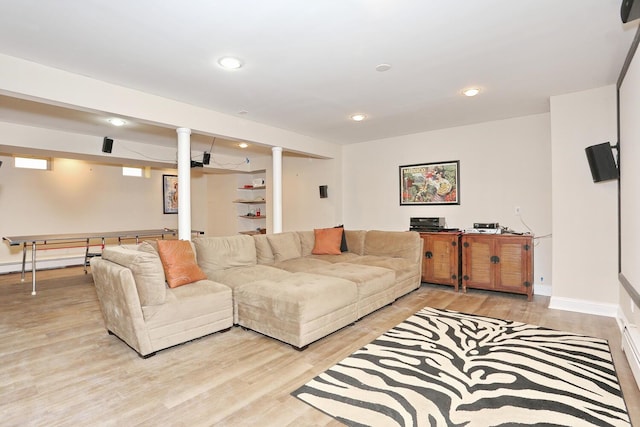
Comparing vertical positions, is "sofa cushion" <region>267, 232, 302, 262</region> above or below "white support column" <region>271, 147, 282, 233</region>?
below

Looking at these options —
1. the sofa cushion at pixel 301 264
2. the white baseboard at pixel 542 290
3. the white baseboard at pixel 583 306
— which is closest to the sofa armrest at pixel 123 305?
the sofa cushion at pixel 301 264

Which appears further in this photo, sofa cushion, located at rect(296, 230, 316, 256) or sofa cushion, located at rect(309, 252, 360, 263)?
sofa cushion, located at rect(296, 230, 316, 256)

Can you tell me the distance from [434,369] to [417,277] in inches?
91.5

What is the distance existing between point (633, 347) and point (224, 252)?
146 inches

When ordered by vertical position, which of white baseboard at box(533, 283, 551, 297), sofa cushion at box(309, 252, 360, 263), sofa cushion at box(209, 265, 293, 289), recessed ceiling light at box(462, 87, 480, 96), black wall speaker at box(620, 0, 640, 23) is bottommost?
white baseboard at box(533, 283, 551, 297)

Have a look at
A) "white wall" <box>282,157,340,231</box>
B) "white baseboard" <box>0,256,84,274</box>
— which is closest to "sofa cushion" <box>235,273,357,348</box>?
"white wall" <box>282,157,340,231</box>

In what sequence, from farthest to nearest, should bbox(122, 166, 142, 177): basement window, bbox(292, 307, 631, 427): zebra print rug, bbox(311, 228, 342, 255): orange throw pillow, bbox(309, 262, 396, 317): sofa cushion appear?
bbox(122, 166, 142, 177): basement window < bbox(311, 228, 342, 255): orange throw pillow < bbox(309, 262, 396, 317): sofa cushion < bbox(292, 307, 631, 427): zebra print rug

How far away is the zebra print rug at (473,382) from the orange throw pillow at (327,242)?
1962 millimetres

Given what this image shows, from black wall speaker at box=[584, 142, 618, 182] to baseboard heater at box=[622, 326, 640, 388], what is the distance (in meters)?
1.52

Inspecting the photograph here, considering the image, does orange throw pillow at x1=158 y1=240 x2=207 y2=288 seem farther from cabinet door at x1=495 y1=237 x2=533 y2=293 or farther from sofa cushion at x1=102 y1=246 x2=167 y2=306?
cabinet door at x1=495 y1=237 x2=533 y2=293

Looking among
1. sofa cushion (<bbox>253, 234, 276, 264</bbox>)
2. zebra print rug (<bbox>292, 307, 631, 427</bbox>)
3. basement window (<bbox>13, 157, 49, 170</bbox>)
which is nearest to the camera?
zebra print rug (<bbox>292, 307, 631, 427</bbox>)

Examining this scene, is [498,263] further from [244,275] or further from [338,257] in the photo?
[244,275]

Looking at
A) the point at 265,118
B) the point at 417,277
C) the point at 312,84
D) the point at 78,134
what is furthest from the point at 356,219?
the point at 78,134

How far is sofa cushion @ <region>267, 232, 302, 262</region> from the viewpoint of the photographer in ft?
14.6
